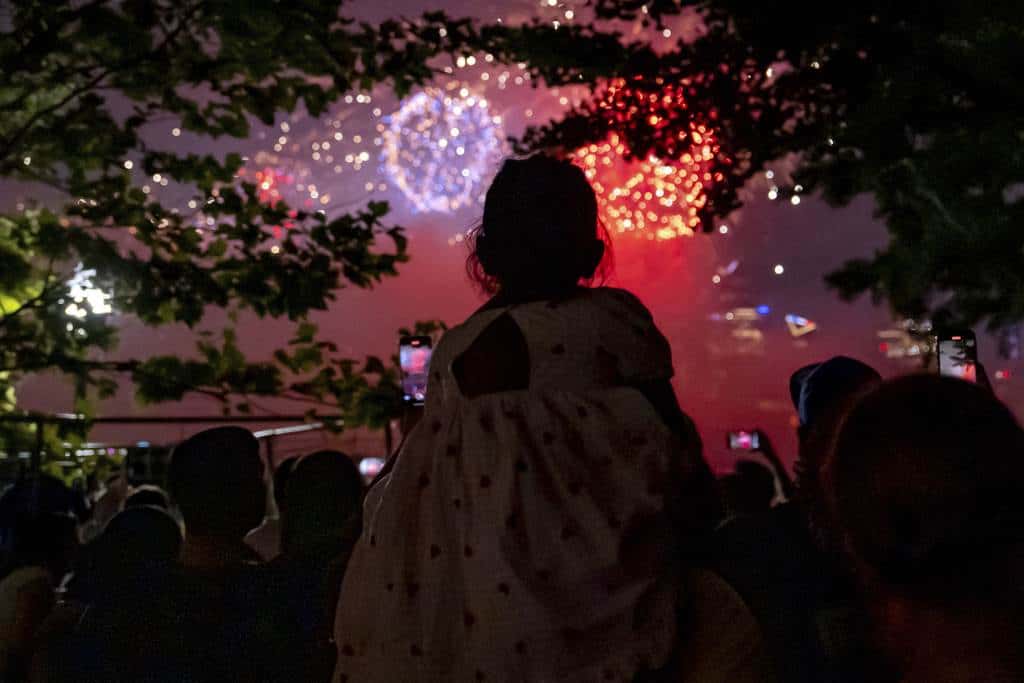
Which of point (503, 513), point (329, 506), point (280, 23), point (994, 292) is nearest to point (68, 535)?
point (329, 506)

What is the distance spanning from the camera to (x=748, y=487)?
5.57 m

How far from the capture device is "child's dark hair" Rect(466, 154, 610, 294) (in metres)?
2.11

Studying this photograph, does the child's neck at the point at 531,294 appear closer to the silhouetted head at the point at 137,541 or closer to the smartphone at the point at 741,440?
the silhouetted head at the point at 137,541

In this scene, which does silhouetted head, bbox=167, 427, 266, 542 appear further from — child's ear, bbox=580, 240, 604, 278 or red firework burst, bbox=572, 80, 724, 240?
red firework burst, bbox=572, 80, 724, 240

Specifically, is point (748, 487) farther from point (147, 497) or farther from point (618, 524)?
point (618, 524)

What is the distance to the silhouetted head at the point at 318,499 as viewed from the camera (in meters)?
3.61

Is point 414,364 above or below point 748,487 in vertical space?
above

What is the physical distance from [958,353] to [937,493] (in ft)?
7.89

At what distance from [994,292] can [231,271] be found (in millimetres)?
4233

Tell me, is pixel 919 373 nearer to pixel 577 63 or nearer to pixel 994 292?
pixel 994 292

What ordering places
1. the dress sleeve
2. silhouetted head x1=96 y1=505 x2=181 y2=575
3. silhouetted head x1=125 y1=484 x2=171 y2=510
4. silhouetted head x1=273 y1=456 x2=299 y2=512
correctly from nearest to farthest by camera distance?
the dress sleeve, silhouetted head x1=96 y1=505 x2=181 y2=575, silhouetted head x1=273 y1=456 x2=299 y2=512, silhouetted head x1=125 y1=484 x2=171 y2=510

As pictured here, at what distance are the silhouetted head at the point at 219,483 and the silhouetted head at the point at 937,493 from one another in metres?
2.28

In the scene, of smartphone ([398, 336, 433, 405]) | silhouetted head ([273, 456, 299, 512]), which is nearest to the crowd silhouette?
smartphone ([398, 336, 433, 405])

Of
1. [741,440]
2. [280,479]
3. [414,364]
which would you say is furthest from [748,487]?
[414,364]
